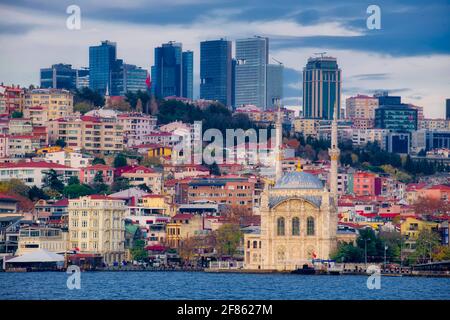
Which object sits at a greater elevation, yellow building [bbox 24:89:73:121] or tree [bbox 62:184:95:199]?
yellow building [bbox 24:89:73:121]

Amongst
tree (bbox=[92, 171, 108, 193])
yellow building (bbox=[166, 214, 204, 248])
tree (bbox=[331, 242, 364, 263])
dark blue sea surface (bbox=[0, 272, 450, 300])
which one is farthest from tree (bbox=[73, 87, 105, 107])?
dark blue sea surface (bbox=[0, 272, 450, 300])

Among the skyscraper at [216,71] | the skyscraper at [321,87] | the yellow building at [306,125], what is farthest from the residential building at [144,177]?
the yellow building at [306,125]

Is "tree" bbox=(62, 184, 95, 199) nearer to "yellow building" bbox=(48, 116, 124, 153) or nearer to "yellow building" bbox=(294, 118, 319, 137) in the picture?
"yellow building" bbox=(48, 116, 124, 153)

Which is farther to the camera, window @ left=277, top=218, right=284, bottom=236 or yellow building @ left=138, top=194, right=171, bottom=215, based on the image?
yellow building @ left=138, top=194, right=171, bottom=215

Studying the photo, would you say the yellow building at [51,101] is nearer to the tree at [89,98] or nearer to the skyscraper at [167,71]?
the tree at [89,98]

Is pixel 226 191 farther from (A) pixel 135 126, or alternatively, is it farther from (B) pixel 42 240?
(A) pixel 135 126
